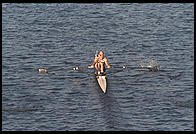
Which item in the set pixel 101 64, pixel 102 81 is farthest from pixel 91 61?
pixel 102 81

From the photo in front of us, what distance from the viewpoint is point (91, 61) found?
9825 cm

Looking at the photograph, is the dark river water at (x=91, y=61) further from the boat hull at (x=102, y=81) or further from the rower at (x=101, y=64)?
the rower at (x=101, y=64)

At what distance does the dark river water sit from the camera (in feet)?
254

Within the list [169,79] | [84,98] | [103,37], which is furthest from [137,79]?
[103,37]

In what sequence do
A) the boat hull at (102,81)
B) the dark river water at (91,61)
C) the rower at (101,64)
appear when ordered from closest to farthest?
the dark river water at (91,61) < the boat hull at (102,81) < the rower at (101,64)

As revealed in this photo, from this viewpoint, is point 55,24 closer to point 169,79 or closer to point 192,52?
point 192,52

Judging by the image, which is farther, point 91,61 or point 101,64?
point 91,61

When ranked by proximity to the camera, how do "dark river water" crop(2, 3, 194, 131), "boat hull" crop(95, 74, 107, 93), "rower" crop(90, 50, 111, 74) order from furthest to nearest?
"rower" crop(90, 50, 111, 74), "boat hull" crop(95, 74, 107, 93), "dark river water" crop(2, 3, 194, 131)

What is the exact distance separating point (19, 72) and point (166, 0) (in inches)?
1733

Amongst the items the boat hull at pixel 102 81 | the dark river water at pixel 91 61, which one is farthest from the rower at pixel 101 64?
the dark river water at pixel 91 61

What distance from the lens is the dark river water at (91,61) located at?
77500 mm

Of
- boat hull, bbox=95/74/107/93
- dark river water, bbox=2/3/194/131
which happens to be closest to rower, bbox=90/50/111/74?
boat hull, bbox=95/74/107/93

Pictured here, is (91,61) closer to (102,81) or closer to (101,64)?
(101,64)

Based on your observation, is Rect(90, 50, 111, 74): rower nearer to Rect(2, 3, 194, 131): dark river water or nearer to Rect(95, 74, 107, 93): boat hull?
Rect(95, 74, 107, 93): boat hull
